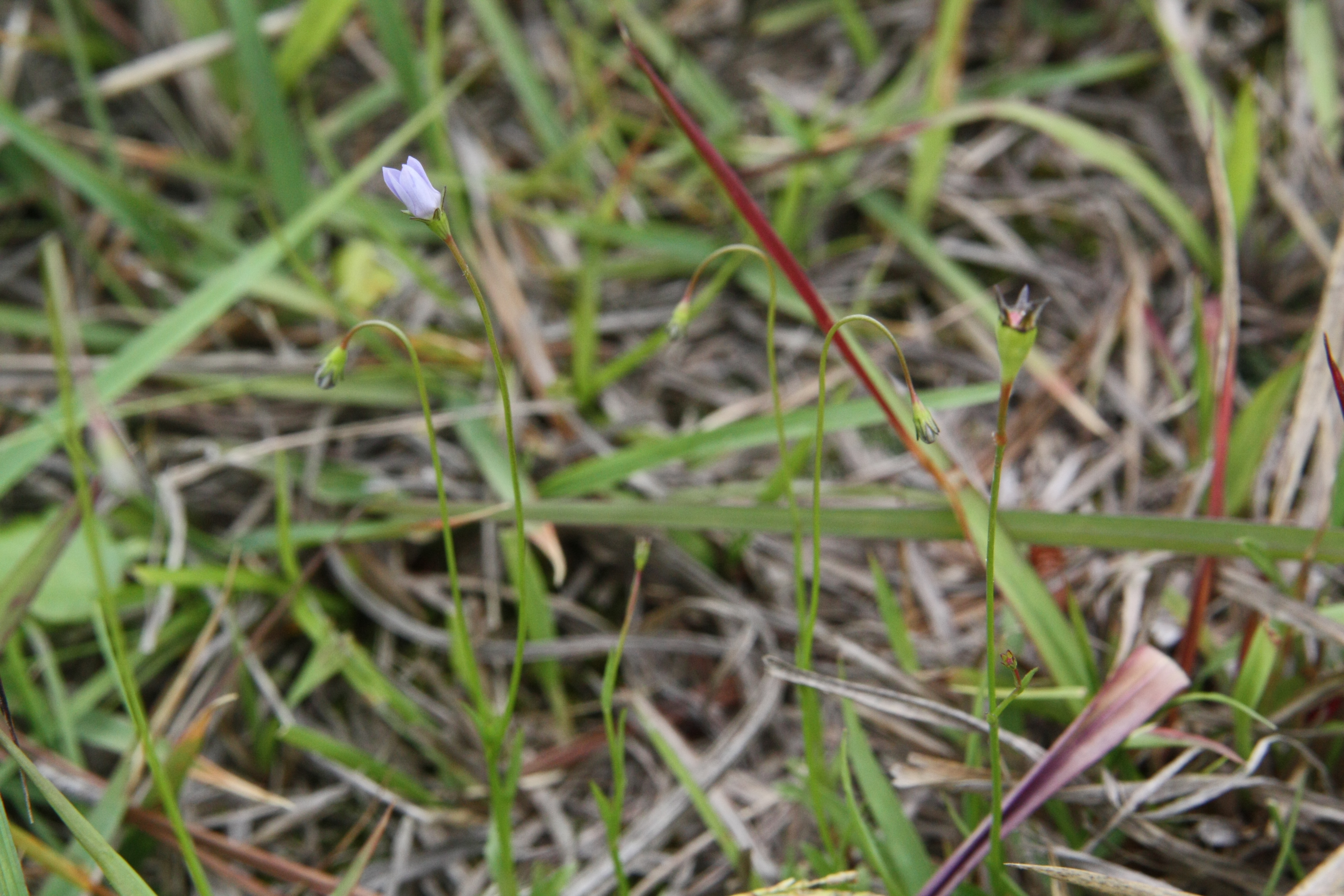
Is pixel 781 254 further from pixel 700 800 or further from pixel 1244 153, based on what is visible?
pixel 1244 153

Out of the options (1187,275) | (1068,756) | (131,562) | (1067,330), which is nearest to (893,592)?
(1068,756)

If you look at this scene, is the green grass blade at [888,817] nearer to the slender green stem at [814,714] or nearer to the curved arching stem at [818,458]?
the slender green stem at [814,714]

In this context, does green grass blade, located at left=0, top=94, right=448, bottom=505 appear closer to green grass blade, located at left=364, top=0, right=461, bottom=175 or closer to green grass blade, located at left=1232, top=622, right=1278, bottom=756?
green grass blade, located at left=364, top=0, right=461, bottom=175

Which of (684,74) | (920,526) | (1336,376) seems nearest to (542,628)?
(920,526)

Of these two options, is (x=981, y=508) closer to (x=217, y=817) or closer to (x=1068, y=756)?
(x=1068, y=756)

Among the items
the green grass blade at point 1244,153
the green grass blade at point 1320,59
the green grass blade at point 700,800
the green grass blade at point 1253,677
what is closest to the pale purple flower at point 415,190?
the green grass blade at point 700,800
